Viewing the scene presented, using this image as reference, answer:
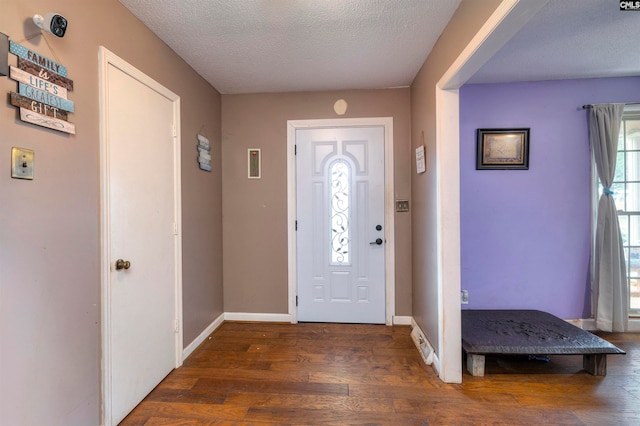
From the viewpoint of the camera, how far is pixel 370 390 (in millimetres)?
1867

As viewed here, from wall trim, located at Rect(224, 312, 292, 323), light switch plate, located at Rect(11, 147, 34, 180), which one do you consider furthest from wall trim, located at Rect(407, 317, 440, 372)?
light switch plate, located at Rect(11, 147, 34, 180)

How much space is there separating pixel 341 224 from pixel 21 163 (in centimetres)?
235

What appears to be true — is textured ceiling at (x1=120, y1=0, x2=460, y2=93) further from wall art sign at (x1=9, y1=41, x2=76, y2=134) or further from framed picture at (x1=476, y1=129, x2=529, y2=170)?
framed picture at (x1=476, y1=129, x2=529, y2=170)

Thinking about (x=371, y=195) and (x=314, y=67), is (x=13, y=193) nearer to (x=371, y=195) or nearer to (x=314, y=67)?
(x=314, y=67)

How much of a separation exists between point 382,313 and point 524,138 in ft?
7.43

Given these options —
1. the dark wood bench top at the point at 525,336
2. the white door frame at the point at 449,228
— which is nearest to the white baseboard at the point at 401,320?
the dark wood bench top at the point at 525,336

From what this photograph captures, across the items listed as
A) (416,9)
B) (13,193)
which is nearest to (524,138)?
(416,9)

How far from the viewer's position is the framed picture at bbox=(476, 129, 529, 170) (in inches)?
107

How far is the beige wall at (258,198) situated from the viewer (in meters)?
2.95

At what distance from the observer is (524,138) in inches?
107

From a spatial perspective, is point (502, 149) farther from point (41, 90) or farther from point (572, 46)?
point (41, 90)

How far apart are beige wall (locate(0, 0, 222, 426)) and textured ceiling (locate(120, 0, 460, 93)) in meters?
0.35

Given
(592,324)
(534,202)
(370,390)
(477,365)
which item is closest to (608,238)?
(534,202)

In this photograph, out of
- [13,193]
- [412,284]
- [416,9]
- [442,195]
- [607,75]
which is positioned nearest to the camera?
[13,193]
